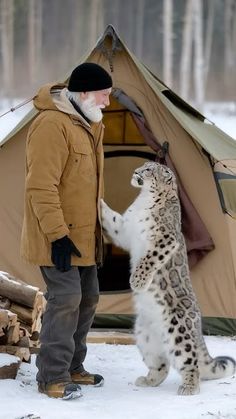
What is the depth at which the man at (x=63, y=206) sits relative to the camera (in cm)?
470

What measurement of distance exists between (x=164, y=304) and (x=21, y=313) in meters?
0.99

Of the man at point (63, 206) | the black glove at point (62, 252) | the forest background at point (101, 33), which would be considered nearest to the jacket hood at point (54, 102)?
the man at point (63, 206)

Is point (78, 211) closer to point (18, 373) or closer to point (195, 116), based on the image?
point (18, 373)

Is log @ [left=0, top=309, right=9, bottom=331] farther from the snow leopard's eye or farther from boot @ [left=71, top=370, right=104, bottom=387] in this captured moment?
the snow leopard's eye

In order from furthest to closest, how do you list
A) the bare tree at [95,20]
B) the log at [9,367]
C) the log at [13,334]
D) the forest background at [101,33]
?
the bare tree at [95,20], the forest background at [101,33], the log at [13,334], the log at [9,367]

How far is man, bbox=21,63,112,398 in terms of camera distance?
4695 millimetres

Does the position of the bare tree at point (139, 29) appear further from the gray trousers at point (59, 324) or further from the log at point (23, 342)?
the gray trousers at point (59, 324)

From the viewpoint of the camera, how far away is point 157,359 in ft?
17.3

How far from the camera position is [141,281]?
5199 millimetres

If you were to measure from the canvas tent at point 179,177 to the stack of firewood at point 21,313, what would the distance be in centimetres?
129

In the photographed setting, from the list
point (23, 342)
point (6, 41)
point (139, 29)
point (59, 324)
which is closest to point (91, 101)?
point (59, 324)

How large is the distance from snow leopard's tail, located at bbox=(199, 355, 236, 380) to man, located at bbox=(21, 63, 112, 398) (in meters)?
0.80

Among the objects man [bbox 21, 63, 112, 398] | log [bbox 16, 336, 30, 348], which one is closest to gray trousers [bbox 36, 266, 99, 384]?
man [bbox 21, 63, 112, 398]

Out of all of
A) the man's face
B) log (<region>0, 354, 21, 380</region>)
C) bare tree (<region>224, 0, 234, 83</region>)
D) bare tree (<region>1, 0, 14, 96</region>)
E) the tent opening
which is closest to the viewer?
the man's face
